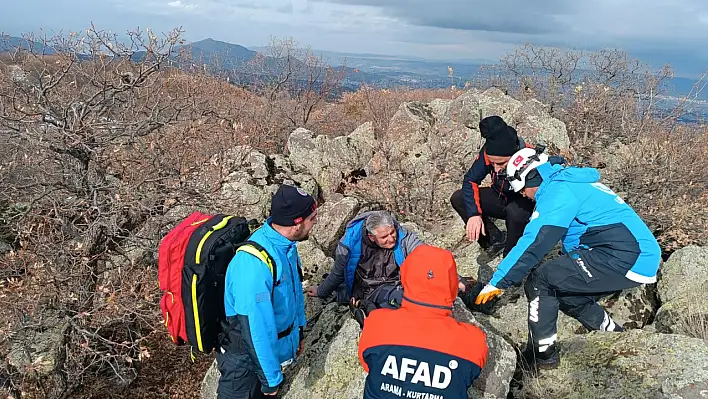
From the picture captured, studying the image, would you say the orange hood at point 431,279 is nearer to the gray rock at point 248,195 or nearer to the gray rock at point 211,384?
the gray rock at point 211,384

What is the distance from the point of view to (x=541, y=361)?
420 cm

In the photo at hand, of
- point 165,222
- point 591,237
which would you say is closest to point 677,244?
point 591,237

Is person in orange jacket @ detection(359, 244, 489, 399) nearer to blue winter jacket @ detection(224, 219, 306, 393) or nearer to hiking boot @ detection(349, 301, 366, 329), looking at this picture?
blue winter jacket @ detection(224, 219, 306, 393)

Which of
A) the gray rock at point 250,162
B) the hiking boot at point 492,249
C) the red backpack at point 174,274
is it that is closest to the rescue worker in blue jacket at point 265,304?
the red backpack at point 174,274

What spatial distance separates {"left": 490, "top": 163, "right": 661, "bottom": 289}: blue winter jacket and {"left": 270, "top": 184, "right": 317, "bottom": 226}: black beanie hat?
74.2 inches

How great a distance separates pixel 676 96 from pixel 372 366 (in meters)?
11.1

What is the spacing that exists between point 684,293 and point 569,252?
6.15ft

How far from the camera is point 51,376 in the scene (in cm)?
532

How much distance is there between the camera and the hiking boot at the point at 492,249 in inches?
232

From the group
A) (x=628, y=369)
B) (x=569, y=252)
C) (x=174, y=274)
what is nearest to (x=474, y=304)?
(x=569, y=252)

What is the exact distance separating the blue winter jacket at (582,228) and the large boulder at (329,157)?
601 cm

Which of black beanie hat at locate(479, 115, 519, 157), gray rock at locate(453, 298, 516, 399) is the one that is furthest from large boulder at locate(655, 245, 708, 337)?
black beanie hat at locate(479, 115, 519, 157)

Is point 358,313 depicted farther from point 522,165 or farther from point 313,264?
point 313,264

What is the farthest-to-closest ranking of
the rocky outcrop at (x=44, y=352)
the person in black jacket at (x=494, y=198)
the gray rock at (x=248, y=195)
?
1. the gray rock at (x=248, y=195)
2. the rocky outcrop at (x=44, y=352)
3. the person in black jacket at (x=494, y=198)
